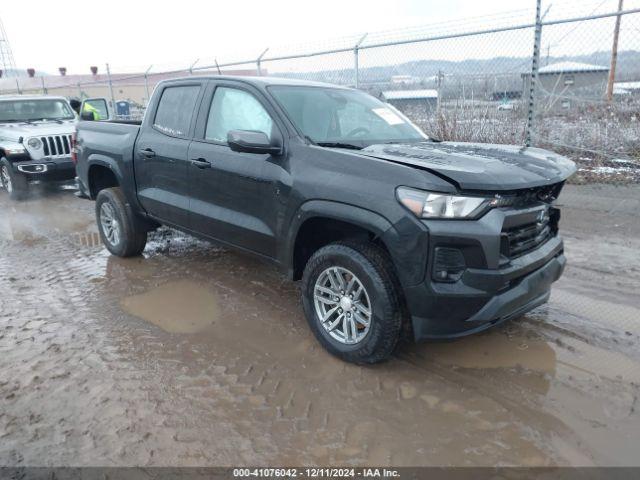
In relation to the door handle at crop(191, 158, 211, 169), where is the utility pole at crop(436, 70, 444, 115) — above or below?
above

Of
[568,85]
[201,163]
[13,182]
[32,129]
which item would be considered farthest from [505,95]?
[13,182]

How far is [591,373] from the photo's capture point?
10.0 feet

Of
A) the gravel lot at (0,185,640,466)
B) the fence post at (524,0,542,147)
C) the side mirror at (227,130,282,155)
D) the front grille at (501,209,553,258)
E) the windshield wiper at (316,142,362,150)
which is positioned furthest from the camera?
the fence post at (524,0,542,147)

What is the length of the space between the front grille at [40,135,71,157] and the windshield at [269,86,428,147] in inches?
272

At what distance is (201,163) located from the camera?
13.3ft

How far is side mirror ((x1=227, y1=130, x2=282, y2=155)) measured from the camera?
3.32 metres

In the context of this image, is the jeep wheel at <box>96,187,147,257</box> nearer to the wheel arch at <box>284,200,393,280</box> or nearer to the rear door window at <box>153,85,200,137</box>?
the rear door window at <box>153,85,200,137</box>

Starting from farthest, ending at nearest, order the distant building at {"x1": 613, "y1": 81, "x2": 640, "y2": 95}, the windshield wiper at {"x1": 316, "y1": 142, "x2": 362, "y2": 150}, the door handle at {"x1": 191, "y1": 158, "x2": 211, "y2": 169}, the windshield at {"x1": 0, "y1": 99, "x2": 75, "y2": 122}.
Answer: the windshield at {"x1": 0, "y1": 99, "x2": 75, "y2": 122} → the distant building at {"x1": 613, "y1": 81, "x2": 640, "y2": 95} → the door handle at {"x1": 191, "y1": 158, "x2": 211, "y2": 169} → the windshield wiper at {"x1": 316, "y1": 142, "x2": 362, "y2": 150}

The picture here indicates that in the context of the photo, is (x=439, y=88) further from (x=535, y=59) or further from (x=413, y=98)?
(x=535, y=59)

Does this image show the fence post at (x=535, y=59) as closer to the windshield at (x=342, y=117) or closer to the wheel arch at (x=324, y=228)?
the windshield at (x=342, y=117)

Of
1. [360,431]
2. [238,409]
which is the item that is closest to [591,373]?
[360,431]

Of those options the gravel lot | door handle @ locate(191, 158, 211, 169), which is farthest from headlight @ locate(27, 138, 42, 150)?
door handle @ locate(191, 158, 211, 169)

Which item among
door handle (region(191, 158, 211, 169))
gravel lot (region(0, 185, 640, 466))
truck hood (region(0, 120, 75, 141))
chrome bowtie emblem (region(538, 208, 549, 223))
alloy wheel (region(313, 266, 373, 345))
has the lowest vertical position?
gravel lot (region(0, 185, 640, 466))

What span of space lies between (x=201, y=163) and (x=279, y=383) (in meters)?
1.95
